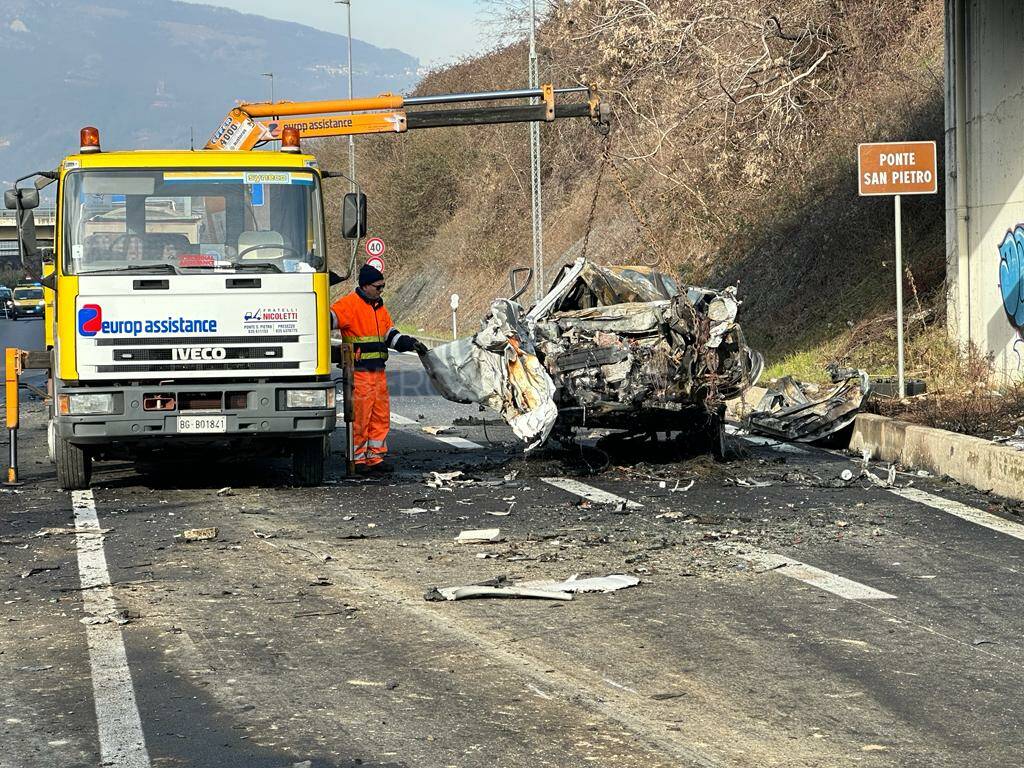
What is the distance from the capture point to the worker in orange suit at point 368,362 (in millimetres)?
12773

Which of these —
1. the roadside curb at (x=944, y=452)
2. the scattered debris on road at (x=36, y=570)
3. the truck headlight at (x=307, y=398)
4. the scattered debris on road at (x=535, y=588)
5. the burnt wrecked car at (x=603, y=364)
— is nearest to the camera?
the scattered debris on road at (x=535, y=588)

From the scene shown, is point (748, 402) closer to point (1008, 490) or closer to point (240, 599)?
point (1008, 490)

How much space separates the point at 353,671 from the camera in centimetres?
604

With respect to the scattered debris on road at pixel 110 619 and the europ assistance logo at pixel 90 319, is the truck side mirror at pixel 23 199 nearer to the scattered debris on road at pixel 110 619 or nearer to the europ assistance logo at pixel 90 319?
the europ assistance logo at pixel 90 319

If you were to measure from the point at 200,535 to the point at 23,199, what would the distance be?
142 inches

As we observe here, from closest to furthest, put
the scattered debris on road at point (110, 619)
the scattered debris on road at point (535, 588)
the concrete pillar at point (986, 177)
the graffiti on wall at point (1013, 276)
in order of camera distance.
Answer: the scattered debris on road at point (110, 619) < the scattered debris on road at point (535, 588) < the graffiti on wall at point (1013, 276) < the concrete pillar at point (986, 177)

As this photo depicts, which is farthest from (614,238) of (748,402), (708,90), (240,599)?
(240,599)

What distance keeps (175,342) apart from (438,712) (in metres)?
6.49

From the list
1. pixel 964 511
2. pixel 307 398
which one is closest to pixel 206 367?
pixel 307 398

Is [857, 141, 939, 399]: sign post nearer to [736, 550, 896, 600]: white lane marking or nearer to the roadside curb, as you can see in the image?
the roadside curb

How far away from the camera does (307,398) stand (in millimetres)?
11469

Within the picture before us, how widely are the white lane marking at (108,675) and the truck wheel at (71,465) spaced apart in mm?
2567

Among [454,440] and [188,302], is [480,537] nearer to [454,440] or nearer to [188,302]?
[188,302]

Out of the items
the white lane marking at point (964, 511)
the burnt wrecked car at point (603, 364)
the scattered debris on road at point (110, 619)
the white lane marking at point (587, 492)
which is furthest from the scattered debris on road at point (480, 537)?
the white lane marking at point (964, 511)
